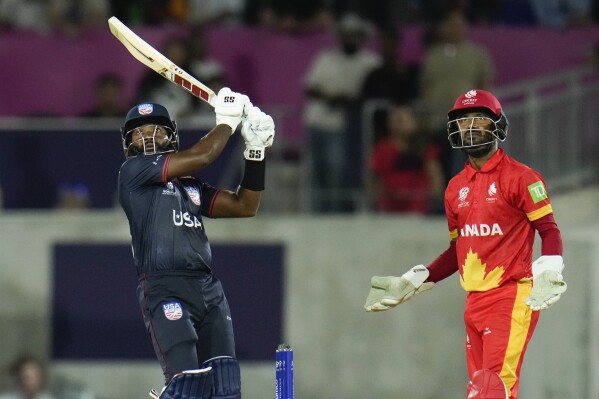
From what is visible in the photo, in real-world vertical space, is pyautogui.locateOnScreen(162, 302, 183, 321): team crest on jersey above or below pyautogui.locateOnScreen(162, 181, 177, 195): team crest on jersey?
below

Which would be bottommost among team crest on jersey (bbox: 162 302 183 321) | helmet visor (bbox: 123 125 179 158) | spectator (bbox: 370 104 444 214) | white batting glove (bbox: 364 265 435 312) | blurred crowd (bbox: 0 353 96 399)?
blurred crowd (bbox: 0 353 96 399)

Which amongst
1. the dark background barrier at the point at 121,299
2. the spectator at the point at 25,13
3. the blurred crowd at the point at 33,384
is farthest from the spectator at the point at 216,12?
the blurred crowd at the point at 33,384

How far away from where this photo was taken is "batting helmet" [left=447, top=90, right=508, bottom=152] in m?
9.03

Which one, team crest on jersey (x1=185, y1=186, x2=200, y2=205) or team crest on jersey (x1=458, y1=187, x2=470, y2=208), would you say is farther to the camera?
A: team crest on jersey (x1=185, y1=186, x2=200, y2=205)

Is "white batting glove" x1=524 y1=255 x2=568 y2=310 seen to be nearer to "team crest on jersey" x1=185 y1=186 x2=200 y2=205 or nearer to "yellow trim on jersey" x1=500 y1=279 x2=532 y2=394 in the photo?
"yellow trim on jersey" x1=500 y1=279 x2=532 y2=394

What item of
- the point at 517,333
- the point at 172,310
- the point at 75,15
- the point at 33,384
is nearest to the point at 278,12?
the point at 75,15

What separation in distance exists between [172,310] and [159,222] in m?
0.52

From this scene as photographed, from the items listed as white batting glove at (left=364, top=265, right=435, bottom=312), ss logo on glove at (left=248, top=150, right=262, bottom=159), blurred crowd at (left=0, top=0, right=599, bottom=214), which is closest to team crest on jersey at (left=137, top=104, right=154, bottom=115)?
ss logo on glove at (left=248, top=150, right=262, bottom=159)

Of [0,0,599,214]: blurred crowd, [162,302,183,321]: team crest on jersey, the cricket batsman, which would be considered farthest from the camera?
[0,0,599,214]: blurred crowd

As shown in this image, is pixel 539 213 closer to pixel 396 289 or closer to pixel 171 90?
pixel 396 289

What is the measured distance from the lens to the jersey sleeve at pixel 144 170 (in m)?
9.13

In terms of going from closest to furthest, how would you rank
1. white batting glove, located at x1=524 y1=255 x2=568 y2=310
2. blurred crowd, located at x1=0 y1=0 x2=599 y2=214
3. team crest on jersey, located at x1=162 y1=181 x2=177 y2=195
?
white batting glove, located at x1=524 y1=255 x2=568 y2=310
team crest on jersey, located at x1=162 y1=181 x2=177 y2=195
blurred crowd, located at x1=0 y1=0 x2=599 y2=214

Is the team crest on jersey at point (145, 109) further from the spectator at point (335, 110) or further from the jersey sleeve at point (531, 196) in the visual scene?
the spectator at point (335, 110)

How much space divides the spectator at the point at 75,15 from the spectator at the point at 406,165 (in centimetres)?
375
